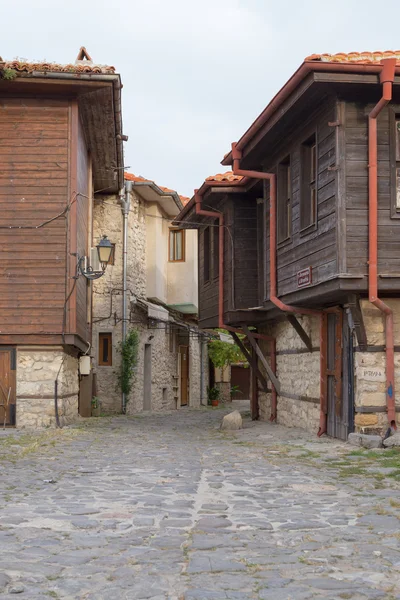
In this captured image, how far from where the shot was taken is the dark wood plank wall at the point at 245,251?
15.6m

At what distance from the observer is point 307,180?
12.0 metres

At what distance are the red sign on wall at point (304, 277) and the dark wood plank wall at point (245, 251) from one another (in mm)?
3914

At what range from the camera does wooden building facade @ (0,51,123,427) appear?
1411 cm

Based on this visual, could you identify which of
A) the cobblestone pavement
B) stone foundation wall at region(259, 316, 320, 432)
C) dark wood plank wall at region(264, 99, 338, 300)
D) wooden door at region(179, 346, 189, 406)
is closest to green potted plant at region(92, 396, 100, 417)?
stone foundation wall at region(259, 316, 320, 432)

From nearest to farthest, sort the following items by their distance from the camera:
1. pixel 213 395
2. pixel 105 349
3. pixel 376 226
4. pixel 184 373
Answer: pixel 376 226
pixel 105 349
pixel 184 373
pixel 213 395

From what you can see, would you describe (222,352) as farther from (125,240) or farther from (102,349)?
(125,240)

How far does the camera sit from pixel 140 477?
7.99 meters

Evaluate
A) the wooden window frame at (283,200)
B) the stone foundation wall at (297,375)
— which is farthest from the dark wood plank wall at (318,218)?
the stone foundation wall at (297,375)

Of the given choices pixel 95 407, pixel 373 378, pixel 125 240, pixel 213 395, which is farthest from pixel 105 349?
pixel 373 378

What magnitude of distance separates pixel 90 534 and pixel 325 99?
7.38 m

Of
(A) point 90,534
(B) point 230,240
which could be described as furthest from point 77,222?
(A) point 90,534

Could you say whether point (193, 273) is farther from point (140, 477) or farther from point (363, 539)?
point (363, 539)

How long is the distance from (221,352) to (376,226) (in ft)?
73.7

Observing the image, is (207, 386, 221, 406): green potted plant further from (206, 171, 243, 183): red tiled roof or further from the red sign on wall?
the red sign on wall
